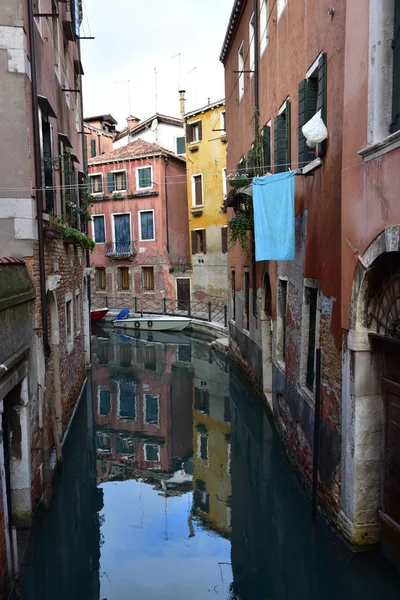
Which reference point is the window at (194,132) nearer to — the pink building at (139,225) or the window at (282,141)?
the pink building at (139,225)

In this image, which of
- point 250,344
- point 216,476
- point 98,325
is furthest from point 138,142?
point 216,476

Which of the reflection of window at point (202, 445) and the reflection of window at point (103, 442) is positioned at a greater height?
the reflection of window at point (103, 442)

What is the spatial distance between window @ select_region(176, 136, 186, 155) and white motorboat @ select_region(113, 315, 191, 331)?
439 inches

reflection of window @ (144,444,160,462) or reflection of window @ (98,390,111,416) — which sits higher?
reflection of window @ (98,390,111,416)

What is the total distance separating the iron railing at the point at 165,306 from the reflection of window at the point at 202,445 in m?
12.9

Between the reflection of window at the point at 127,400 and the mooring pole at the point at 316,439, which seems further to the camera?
the reflection of window at the point at 127,400

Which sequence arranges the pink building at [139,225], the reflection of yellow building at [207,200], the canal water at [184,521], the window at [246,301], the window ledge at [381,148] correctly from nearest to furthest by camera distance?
the window ledge at [381,148] < the canal water at [184,521] < the window at [246,301] < the reflection of yellow building at [207,200] < the pink building at [139,225]

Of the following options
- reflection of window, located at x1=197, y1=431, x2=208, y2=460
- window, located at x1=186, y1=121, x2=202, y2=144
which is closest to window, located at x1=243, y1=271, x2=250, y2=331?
reflection of window, located at x1=197, y1=431, x2=208, y2=460

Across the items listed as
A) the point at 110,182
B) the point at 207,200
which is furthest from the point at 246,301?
the point at 110,182

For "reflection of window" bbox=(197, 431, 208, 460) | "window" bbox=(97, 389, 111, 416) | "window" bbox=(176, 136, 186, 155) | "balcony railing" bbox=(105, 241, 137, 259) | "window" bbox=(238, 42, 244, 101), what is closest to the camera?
"reflection of window" bbox=(197, 431, 208, 460)

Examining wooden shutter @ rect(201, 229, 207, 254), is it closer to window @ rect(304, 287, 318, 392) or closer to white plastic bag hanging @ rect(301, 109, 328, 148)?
window @ rect(304, 287, 318, 392)

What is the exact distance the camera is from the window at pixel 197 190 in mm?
26453

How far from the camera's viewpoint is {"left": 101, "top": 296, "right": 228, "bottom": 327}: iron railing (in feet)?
79.7

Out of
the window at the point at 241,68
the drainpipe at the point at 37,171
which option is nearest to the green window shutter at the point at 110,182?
the window at the point at 241,68
